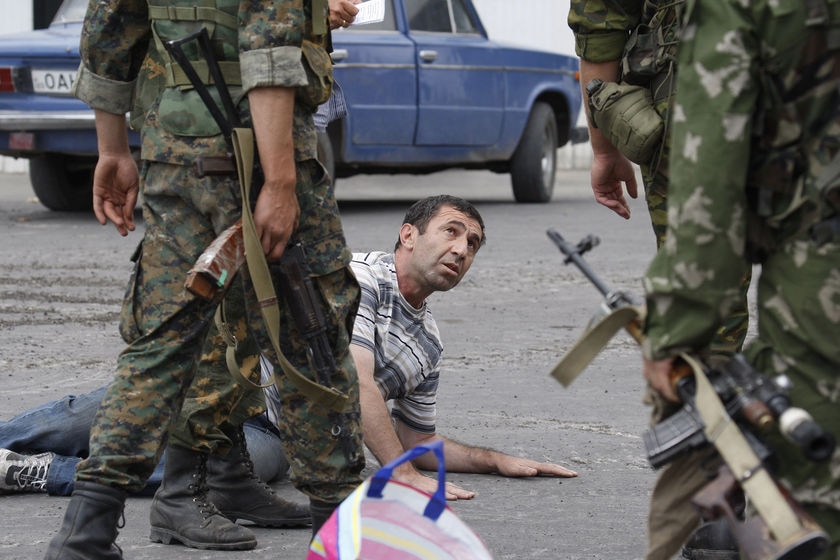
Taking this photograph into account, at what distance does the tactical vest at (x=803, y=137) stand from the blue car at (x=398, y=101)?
7.99m

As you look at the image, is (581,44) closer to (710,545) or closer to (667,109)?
(667,109)

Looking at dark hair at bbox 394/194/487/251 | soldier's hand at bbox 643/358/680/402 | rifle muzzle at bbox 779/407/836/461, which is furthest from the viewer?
dark hair at bbox 394/194/487/251

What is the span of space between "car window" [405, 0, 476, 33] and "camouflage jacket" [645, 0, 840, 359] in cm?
956

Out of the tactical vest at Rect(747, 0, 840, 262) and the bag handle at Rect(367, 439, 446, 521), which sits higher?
the tactical vest at Rect(747, 0, 840, 262)

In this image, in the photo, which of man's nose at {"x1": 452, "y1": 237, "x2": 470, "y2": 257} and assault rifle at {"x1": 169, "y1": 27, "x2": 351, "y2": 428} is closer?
assault rifle at {"x1": 169, "y1": 27, "x2": 351, "y2": 428}

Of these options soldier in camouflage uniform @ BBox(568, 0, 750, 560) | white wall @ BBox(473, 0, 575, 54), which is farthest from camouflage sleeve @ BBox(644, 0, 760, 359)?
white wall @ BBox(473, 0, 575, 54)

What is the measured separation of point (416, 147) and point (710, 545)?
8403 millimetres

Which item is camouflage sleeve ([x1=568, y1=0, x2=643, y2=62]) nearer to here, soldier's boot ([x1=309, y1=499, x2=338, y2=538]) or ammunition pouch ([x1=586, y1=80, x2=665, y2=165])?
ammunition pouch ([x1=586, y1=80, x2=665, y2=165])

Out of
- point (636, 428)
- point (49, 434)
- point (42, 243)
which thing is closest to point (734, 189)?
point (49, 434)

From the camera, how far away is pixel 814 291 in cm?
239

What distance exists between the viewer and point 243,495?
4.14 metres

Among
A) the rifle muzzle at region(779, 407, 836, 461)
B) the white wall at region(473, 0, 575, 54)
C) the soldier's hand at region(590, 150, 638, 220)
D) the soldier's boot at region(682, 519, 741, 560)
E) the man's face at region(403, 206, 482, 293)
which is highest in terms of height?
the rifle muzzle at region(779, 407, 836, 461)

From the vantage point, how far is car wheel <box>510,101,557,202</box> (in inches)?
515

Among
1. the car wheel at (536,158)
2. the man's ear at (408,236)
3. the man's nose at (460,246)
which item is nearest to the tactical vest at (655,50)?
the man's nose at (460,246)
